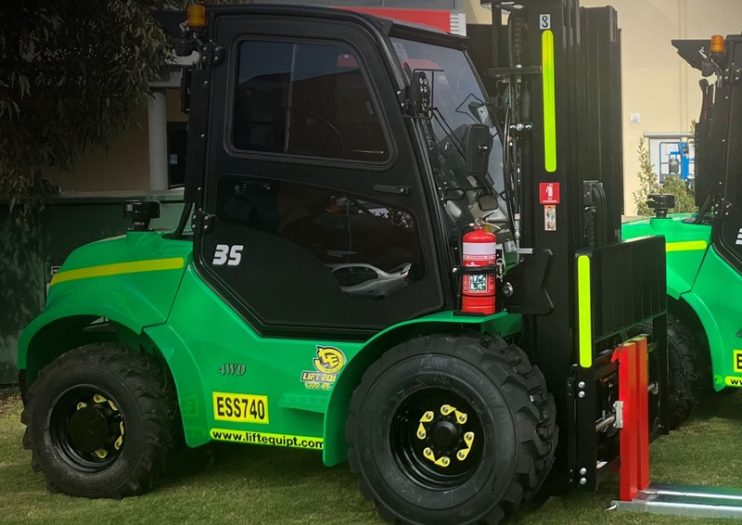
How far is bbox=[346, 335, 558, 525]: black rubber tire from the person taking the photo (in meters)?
4.87

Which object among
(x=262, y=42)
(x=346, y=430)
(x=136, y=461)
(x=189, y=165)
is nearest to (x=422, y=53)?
(x=262, y=42)

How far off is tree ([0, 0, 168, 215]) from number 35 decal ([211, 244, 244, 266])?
3034 mm

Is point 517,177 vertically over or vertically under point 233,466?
over

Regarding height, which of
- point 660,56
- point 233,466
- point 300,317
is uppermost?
point 660,56

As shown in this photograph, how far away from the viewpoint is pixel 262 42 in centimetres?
555

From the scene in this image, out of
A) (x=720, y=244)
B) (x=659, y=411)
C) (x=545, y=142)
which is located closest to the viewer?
(x=545, y=142)

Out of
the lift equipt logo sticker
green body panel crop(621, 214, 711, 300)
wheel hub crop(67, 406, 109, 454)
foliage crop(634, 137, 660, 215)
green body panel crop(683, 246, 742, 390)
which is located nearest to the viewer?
the lift equipt logo sticker

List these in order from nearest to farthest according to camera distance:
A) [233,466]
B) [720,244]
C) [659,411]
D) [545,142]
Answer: [545,142] < [659,411] < [233,466] < [720,244]

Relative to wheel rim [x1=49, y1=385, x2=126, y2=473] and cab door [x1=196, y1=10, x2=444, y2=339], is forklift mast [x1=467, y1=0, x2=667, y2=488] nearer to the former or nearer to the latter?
cab door [x1=196, y1=10, x2=444, y2=339]

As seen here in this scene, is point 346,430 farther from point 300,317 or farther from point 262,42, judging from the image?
point 262,42

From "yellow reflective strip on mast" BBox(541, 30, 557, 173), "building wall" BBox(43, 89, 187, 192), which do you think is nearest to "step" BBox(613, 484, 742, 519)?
"yellow reflective strip on mast" BBox(541, 30, 557, 173)

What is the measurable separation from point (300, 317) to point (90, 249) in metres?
1.42

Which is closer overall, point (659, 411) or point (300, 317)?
point (300, 317)

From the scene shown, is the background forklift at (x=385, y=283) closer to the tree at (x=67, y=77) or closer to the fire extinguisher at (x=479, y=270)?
the fire extinguisher at (x=479, y=270)
